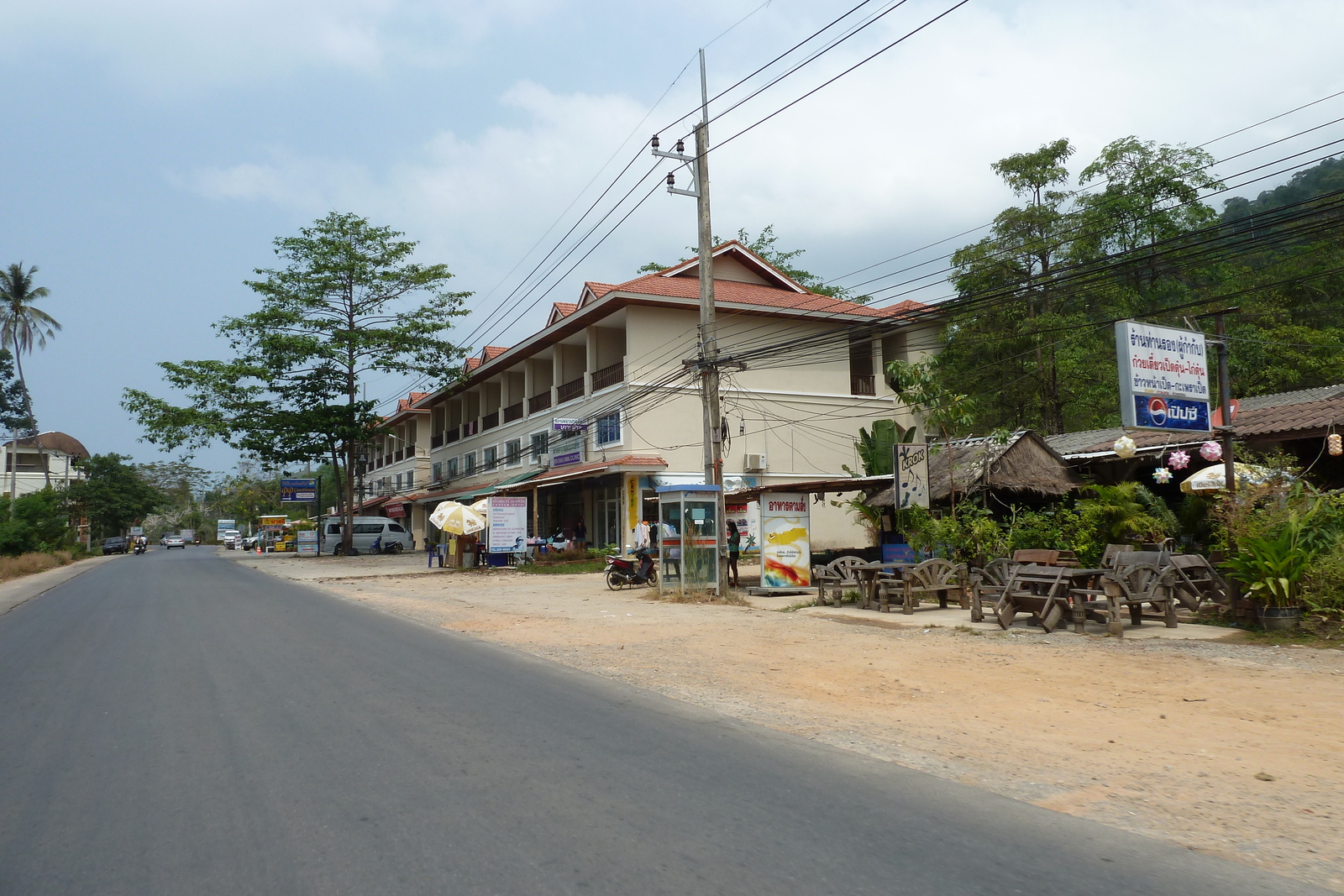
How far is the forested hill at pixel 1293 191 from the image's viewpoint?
1196 inches

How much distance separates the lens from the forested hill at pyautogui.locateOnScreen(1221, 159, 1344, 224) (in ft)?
99.7

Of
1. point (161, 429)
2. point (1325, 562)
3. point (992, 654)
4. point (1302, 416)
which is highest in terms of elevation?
point (161, 429)

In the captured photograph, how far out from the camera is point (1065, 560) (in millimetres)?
13375

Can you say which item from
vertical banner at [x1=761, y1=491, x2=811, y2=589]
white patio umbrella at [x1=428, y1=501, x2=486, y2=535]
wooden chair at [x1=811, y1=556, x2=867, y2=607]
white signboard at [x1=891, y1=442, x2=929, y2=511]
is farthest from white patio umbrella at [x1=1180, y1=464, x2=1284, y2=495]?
white patio umbrella at [x1=428, y1=501, x2=486, y2=535]

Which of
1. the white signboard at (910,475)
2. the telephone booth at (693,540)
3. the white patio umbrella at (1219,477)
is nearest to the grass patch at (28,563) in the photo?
the telephone booth at (693,540)

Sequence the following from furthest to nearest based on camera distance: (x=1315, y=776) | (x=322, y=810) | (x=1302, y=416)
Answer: (x=1302, y=416) < (x=1315, y=776) < (x=322, y=810)

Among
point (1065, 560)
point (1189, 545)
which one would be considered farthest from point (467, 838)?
point (1189, 545)

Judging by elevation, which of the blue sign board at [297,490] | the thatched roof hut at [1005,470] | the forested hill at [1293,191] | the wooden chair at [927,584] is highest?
the forested hill at [1293,191]

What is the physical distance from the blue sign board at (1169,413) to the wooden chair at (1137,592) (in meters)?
2.01

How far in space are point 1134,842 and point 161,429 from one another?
4292 cm

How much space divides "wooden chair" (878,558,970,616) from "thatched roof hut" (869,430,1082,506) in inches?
90.2

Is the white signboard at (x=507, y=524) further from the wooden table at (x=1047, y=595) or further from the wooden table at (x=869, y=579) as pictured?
the wooden table at (x=1047, y=595)

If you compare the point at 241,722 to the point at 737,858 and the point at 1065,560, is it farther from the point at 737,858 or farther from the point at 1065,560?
the point at 1065,560

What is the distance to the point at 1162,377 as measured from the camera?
1260 centimetres
